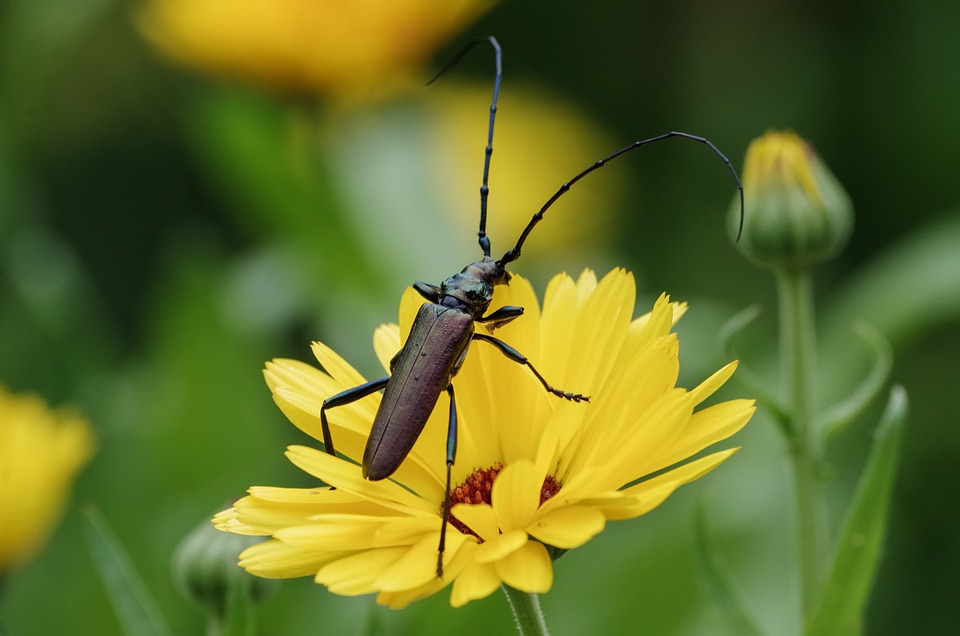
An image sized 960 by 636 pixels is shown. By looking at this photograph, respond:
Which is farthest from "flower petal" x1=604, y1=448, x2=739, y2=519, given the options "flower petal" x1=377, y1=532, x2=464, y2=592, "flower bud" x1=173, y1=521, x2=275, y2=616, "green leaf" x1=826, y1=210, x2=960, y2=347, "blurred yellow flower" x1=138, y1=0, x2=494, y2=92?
"blurred yellow flower" x1=138, y1=0, x2=494, y2=92

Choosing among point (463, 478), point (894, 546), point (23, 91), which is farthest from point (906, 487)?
point (23, 91)

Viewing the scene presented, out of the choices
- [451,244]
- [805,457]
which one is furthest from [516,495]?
[451,244]

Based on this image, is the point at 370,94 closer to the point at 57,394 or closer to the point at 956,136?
the point at 57,394

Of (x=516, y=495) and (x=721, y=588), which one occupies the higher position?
(x=516, y=495)

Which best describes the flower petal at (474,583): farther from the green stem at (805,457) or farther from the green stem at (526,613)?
Result: the green stem at (805,457)

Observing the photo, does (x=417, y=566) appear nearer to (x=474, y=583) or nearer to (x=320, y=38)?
(x=474, y=583)

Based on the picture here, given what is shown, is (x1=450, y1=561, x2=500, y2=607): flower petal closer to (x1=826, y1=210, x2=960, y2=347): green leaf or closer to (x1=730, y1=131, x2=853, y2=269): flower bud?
(x1=730, y1=131, x2=853, y2=269): flower bud
